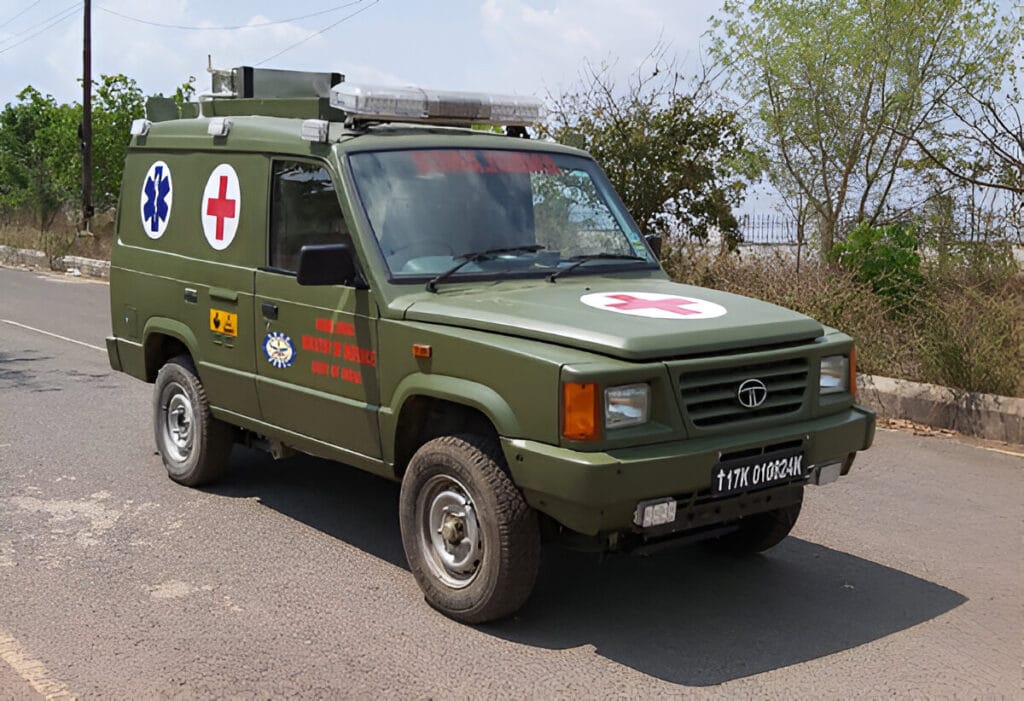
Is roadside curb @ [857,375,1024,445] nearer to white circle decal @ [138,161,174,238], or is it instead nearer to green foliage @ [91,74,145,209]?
white circle decal @ [138,161,174,238]

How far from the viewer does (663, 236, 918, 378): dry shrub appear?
991 centimetres

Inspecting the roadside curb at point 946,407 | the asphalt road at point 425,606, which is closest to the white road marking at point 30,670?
the asphalt road at point 425,606

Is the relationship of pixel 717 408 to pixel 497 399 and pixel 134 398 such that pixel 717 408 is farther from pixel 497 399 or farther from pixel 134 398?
pixel 134 398

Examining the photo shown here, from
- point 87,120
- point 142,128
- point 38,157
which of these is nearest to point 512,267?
point 142,128

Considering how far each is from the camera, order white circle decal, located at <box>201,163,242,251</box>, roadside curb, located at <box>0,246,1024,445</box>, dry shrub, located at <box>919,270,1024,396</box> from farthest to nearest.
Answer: dry shrub, located at <box>919,270,1024,396</box> < roadside curb, located at <box>0,246,1024,445</box> < white circle decal, located at <box>201,163,242,251</box>

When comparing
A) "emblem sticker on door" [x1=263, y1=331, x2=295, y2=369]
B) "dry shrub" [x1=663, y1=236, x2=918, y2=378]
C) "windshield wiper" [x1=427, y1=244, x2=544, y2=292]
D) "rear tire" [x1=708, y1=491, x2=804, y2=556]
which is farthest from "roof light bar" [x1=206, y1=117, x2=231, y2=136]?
"dry shrub" [x1=663, y1=236, x2=918, y2=378]

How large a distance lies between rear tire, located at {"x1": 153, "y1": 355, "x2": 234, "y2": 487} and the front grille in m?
3.36

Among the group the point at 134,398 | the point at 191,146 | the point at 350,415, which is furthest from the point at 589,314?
the point at 134,398

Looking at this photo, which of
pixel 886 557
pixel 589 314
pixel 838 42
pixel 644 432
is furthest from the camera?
pixel 838 42

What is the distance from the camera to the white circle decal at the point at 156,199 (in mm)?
7230

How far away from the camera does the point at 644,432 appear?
15.2 ft

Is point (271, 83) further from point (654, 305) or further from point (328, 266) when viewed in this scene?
point (654, 305)

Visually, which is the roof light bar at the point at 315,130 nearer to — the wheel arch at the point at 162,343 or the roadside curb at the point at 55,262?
the wheel arch at the point at 162,343

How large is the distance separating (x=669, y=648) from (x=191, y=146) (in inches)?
162
